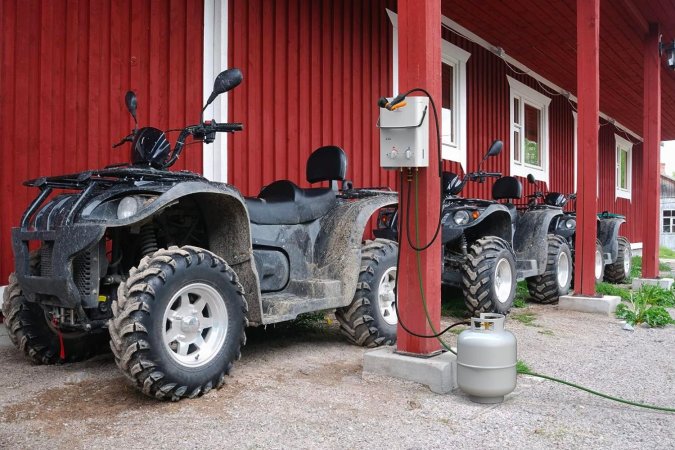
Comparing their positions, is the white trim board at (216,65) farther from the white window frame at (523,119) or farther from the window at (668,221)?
the window at (668,221)

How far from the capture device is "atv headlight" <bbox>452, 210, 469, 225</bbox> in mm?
6316

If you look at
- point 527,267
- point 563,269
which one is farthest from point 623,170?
point 527,267

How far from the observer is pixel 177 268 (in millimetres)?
3412

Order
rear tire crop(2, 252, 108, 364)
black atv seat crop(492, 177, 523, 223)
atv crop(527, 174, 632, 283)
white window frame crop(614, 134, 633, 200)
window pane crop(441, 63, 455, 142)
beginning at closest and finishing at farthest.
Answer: rear tire crop(2, 252, 108, 364), black atv seat crop(492, 177, 523, 223), atv crop(527, 174, 632, 283), window pane crop(441, 63, 455, 142), white window frame crop(614, 134, 633, 200)

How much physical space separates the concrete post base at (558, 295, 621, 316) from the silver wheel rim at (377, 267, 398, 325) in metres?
3.14

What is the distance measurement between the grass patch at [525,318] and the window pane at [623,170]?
54.9 feet

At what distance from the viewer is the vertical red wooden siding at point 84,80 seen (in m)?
5.12

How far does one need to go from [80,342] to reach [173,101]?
109 inches

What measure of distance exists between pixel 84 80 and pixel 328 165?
2243 millimetres

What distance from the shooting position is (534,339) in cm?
544

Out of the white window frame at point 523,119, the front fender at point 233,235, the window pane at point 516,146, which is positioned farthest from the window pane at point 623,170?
the front fender at point 233,235

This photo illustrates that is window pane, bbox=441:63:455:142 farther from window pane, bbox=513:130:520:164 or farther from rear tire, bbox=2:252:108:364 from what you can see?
rear tire, bbox=2:252:108:364

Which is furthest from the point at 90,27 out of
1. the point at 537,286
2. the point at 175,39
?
the point at 537,286

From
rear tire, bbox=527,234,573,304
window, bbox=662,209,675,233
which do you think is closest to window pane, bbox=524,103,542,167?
rear tire, bbox=527,234,573,304
